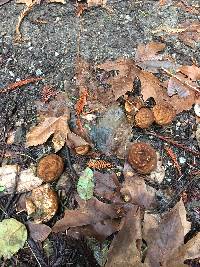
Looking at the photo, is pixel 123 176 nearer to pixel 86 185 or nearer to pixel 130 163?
pixel 130 163

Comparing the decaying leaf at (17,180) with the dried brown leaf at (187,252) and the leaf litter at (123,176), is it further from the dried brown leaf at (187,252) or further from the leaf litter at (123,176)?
the dried brown leaf at (187,252)

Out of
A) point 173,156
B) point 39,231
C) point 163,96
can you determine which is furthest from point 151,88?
point 39,231

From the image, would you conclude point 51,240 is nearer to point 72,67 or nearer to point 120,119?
point 120,119

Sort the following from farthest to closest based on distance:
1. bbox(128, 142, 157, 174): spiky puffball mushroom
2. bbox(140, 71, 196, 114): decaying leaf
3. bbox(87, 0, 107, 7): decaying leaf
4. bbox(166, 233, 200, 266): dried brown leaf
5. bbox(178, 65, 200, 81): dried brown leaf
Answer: bbox(87, 0, 107, 7): decaying leaf
bbox(178, 65, 200, 81): dried brown leaf
bbox(140, 71, 196, 114): decaying leaf
bbox(128, 142, 157, 174): spiky puffball mushroom
bbox(166, 233, 200, 266): dried brown leaf

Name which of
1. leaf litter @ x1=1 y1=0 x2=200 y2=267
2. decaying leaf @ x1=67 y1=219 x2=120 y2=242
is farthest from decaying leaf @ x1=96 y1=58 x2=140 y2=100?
decaying leaf @ x1=67 y1=219 x2=120 y2=242

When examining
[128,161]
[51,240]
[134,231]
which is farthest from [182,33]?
[51,240]

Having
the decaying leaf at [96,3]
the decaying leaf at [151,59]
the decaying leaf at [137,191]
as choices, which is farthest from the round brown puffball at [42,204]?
the decaying leaf at [96,3]

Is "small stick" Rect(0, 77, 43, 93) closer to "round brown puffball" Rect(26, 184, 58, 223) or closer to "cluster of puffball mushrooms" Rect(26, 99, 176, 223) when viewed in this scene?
"cluster of puffball mushrooms" Rect(26, 99, 176, 223)

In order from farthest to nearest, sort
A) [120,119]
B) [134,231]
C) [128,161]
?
[120,119]
[128,161]
[134,231]
